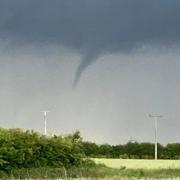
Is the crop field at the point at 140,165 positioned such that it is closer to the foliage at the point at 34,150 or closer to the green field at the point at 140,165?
the green field at the point at 140,165

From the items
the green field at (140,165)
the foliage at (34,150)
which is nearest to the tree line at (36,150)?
the foliage at (34,150)

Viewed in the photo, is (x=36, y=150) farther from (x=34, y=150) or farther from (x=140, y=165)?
(x=140, y=165)

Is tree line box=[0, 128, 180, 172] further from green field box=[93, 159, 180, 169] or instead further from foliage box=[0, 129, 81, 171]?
green field box=[93, 159, 180, 169]

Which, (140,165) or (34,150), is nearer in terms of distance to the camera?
(34,150)

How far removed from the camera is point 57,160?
63.4 metres

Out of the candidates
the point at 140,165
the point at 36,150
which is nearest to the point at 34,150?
the point at 36,150

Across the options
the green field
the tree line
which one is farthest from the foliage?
the green field

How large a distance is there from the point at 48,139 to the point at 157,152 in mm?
68645

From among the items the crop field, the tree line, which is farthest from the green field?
the tree line

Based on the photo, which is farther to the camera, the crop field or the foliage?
the crop field

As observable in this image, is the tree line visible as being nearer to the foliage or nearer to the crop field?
the foliage

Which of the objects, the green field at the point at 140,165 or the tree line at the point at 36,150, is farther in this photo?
→ the green field at the point at 140,165

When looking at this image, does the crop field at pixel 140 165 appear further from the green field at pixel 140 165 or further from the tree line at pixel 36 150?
the tree line at pixel 36 150

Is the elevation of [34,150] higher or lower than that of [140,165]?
higher
